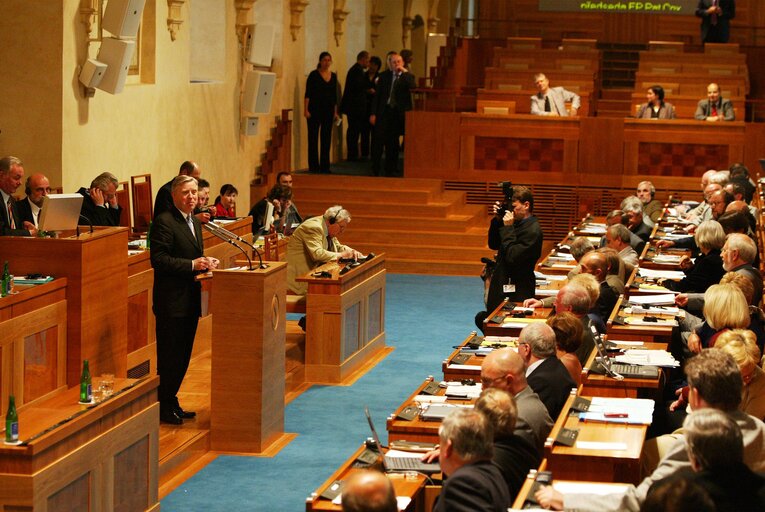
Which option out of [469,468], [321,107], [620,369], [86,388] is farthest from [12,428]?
[321,107]

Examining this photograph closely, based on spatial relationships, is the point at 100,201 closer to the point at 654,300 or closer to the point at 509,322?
the point at 509,322

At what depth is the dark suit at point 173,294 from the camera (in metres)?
7.21

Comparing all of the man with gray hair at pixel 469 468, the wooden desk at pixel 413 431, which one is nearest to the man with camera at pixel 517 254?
the wooden desk at pixel 413 431

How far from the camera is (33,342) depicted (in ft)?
20.0

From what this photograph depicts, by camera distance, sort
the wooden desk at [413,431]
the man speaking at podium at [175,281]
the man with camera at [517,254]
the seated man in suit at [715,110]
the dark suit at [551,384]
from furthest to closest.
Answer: the seated man in suit at [715,110] < the man with camera at [517,254] < the man speaking at podium at [175,281] < the dark suit at [551,384] < the wooden desk at [413,431]

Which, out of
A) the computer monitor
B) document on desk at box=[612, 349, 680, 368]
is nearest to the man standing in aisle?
document on desk at box=[612, 349, 680, 368]

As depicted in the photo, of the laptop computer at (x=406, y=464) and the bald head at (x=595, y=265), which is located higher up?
the bald head at (x=595, y=265)

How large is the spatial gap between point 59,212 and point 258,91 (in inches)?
330

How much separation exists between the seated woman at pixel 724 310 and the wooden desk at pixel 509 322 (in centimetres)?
147

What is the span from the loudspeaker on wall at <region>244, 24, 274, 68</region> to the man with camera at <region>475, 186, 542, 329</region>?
639 centimetres

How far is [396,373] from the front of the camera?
9719mm

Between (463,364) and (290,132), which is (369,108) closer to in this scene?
(290,132)

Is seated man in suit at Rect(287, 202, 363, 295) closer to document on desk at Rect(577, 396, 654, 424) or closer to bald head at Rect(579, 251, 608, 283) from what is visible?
bald head at Rect(579, 251, 608, 283)

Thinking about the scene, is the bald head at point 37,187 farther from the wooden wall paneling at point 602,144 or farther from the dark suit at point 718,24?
the dark suit at point 718,24
